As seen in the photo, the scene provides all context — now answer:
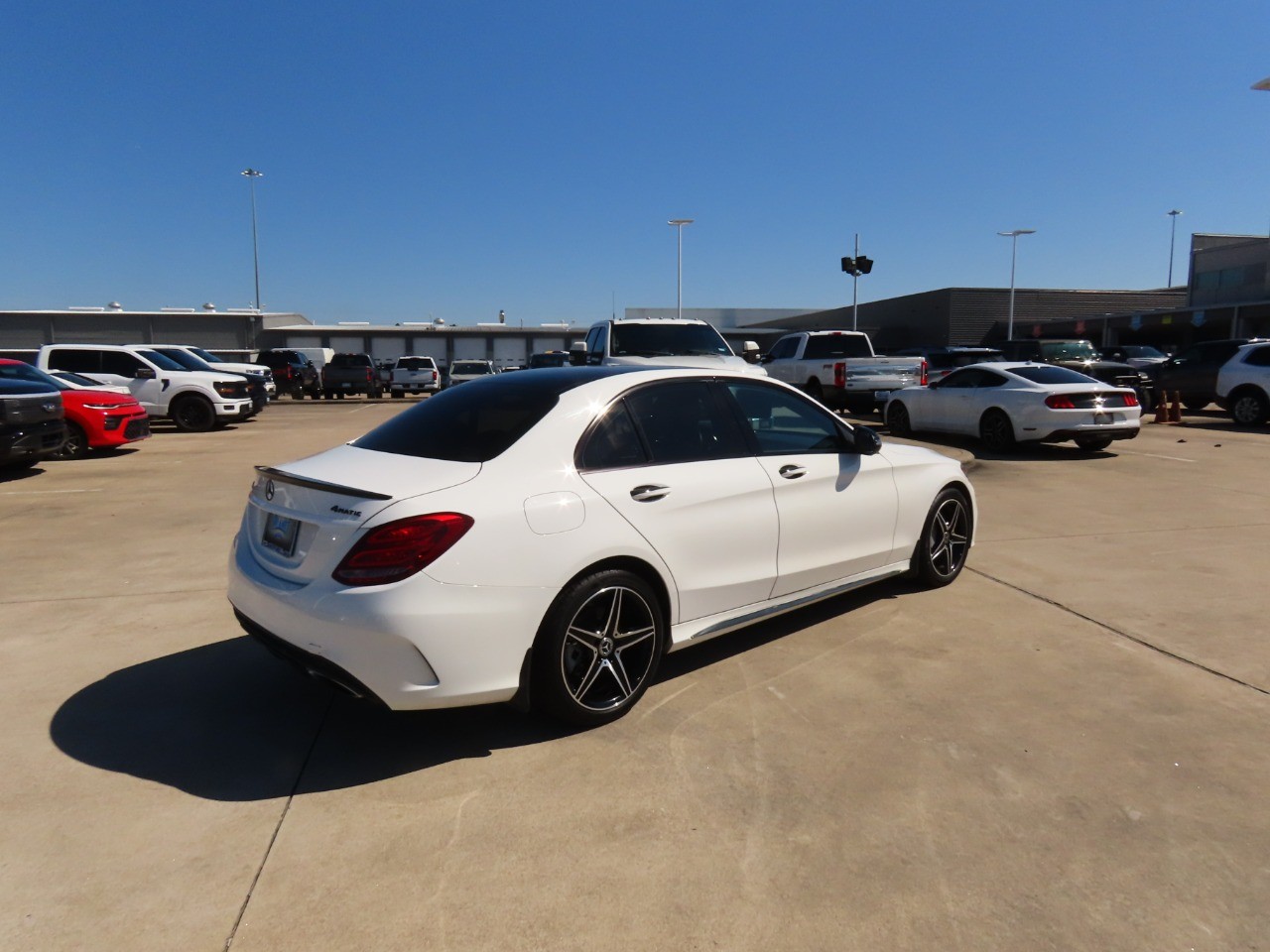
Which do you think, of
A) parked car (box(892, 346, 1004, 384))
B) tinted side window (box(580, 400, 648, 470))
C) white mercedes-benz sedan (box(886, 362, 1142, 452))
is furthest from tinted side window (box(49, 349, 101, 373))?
parked car (box(892, 346, 1004, 384))

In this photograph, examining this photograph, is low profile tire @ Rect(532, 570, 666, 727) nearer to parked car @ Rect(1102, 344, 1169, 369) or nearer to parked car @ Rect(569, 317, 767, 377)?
parked car @ Rect(569, 317, 767, 377)

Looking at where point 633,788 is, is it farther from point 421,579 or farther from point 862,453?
point 862,453

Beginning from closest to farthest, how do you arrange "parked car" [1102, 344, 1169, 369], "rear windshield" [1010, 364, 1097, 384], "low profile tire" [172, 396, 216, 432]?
"rear windshield" [1010, 364, 1097, 384] → "low profile tire" [172, 396, 216, 432] → "parked car" [1102, 344, 1169, 369]

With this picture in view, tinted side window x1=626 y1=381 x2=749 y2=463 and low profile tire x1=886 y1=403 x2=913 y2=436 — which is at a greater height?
tinted side window x1=626 y1=381 x2=749 y2=463

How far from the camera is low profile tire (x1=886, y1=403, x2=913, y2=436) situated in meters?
15.1

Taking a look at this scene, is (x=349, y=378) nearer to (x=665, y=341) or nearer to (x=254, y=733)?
(x=665, y=341)

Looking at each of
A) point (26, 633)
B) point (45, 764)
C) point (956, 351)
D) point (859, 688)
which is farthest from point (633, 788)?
point (956, 351)

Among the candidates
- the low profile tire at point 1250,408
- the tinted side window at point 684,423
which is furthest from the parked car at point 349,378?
the tinted side window at point 684,423

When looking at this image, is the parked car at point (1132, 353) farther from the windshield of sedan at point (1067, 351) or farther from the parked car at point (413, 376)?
the parked car at point (413, 376)

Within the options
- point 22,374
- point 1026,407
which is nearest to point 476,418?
point 1026,407

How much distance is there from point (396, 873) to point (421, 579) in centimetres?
98

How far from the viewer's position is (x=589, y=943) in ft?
8.05

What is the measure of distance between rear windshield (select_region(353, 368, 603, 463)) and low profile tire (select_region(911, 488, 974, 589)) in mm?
2573

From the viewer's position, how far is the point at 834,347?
19094 mm
